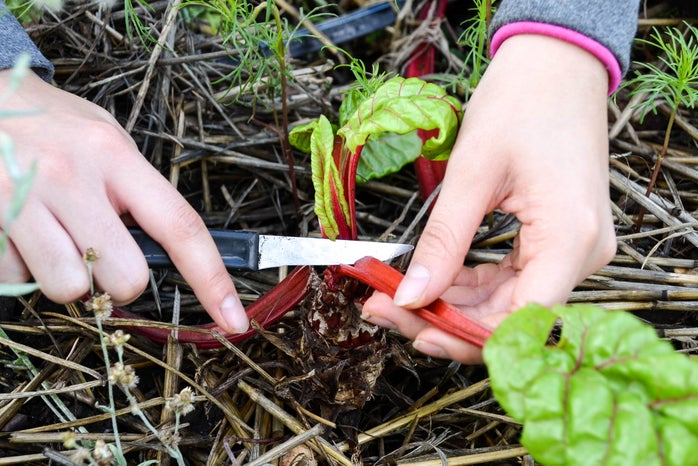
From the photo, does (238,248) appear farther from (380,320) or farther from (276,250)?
(380,320)

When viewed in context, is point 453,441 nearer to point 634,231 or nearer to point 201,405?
point 201,405

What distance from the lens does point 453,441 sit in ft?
5.54

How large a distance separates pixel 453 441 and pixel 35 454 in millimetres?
1024

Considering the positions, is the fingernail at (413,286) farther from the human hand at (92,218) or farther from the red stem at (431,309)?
the human hand at (92,218)

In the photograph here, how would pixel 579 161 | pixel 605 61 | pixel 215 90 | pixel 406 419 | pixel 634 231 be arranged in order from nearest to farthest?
pixel 579 161, pixel 605 61, pixel 406 419, pixel 634 231, pixel 215 90

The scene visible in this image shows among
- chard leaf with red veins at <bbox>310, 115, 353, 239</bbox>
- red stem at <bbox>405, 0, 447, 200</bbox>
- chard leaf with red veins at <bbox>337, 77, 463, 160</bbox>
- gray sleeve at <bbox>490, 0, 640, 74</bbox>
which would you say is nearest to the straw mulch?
red stem at <bbox>405, 0, 447, 200</bbox>

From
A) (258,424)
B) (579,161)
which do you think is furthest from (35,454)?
(579,161)

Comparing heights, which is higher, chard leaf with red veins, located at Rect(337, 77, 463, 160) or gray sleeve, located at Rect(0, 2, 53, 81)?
gray sleeve, located at Rect(0, 2, 53, 81)

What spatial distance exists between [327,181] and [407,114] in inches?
10.7

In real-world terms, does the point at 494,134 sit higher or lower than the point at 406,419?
higher

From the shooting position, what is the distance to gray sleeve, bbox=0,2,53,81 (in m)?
1.69

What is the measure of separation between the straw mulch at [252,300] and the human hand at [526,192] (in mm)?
321

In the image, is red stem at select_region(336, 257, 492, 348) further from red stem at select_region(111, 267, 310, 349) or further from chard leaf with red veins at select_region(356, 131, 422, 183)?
chard leaf with red veins at select_region(356, 131, 422, 183)

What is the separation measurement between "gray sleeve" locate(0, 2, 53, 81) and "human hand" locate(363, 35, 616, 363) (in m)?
1.14
